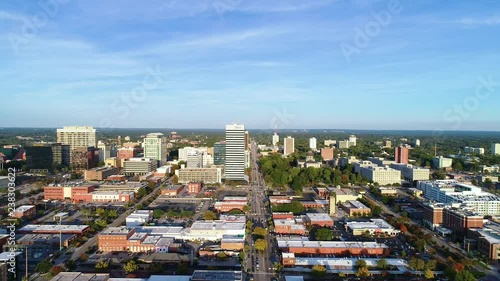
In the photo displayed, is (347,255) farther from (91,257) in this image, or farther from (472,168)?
(472,168)

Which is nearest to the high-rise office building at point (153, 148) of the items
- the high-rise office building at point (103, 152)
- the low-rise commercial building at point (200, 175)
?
the high-rise office building at point (103, 152)

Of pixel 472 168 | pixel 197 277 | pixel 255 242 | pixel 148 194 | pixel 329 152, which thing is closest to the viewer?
pixel 197 277

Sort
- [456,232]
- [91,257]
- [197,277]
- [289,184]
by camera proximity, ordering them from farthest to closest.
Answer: [289,184], [456,232], [91,257], [197,277]

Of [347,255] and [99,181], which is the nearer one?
[347,255]

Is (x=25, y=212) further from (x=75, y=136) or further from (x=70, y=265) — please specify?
(x=75, y=136)

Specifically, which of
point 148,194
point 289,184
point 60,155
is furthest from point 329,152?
point 60,155
